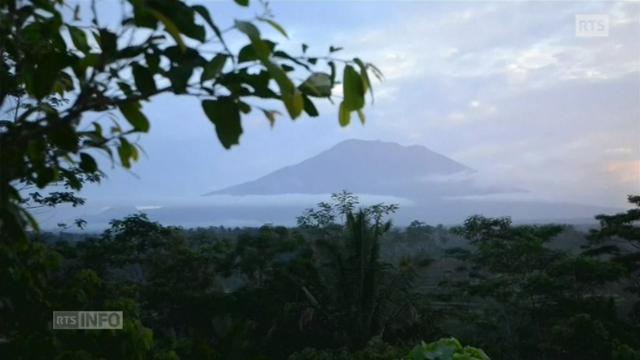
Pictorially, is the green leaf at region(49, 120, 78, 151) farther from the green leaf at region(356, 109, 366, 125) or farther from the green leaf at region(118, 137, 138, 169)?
the green leaf at region(356, 109, 366, 125)

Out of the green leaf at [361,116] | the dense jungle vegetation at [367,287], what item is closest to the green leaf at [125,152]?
the green leaf at [361,116]

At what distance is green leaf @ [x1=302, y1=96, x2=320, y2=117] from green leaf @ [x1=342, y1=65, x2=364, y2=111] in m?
0.06

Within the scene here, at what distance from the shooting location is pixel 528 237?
50.6 ft

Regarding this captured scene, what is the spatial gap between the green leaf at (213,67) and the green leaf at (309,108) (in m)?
0.12

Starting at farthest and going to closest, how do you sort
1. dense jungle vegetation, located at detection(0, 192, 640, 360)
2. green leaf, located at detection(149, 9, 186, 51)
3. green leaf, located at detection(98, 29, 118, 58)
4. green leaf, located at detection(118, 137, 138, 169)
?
dense jungle vegetation, located at detection(0, 192, 640, 360)
green leaf, located at detection(118, 137, 138, 169)
green leaf, located at detection(98, 29, 118, 58)
green leaf, located at detection(149, 9, 186, 51)

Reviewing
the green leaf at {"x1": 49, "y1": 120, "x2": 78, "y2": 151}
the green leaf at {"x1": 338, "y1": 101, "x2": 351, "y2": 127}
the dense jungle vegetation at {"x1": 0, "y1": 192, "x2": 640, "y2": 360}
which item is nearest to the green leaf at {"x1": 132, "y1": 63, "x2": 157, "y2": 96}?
the green leaf at {"x1": 49, "y1": 120, "x2": 78, "y2": 151}

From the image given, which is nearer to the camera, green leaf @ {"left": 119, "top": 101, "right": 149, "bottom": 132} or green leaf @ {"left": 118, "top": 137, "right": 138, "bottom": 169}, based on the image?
green leaf @ {"left": 119, "top": 101, "right": 149, "bottom": 132}

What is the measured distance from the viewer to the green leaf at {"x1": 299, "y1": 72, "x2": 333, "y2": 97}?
79 centimetres

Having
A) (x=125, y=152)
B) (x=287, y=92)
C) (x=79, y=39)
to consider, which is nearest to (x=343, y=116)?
(x=287, y=92)

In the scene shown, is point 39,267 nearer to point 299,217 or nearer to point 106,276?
point 106,276

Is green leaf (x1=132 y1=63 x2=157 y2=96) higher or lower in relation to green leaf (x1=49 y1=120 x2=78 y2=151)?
higher

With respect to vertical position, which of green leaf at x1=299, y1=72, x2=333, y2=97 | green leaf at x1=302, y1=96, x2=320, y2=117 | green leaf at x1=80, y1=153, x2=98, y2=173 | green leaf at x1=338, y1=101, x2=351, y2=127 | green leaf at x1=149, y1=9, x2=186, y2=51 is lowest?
green leaf at x1=80, y1=153, x2=98, y2=173

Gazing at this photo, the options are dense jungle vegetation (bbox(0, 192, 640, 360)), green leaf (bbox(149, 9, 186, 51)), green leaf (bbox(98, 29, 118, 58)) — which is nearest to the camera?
green leaf (bbox(149, 9, 186, 51))

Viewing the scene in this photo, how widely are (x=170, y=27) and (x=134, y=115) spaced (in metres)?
0.19
